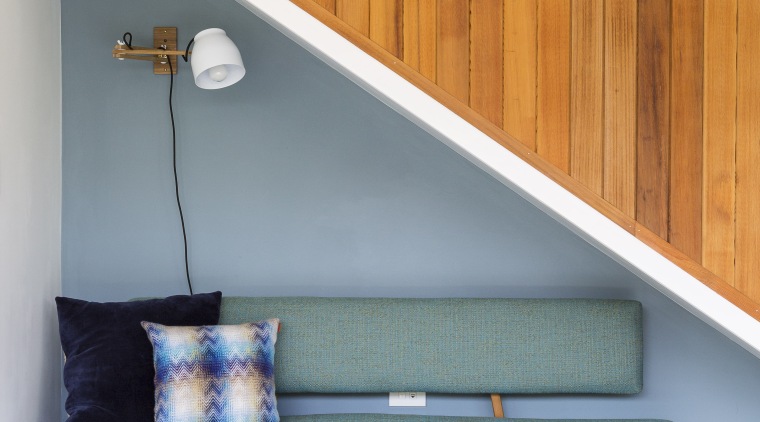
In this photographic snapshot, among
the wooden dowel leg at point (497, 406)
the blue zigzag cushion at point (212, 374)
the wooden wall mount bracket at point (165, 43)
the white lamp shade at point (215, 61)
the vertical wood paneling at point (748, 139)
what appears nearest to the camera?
the vertical wood paneling at point (748, 139)

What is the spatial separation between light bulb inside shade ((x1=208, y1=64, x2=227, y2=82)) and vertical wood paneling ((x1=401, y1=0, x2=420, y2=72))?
0.78 m

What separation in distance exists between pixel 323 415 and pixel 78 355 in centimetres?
78

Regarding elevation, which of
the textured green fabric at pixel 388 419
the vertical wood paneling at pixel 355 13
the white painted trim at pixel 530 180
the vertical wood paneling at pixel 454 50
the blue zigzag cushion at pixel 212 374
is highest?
the vertical wood paneling at pixel 355 13

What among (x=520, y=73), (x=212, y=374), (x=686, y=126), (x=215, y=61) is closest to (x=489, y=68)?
(x=520, y=73)

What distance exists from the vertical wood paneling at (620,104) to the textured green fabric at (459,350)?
69 cm

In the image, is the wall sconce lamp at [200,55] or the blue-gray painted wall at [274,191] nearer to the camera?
the wall sconce lamp at [200,55]

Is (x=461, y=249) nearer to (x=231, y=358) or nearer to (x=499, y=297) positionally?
(x=499, y=297)

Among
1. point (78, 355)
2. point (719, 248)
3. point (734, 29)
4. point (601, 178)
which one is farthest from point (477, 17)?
point (78, 355)

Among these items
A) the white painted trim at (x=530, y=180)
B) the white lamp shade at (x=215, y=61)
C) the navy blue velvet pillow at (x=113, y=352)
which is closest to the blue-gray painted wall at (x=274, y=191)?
Result: the white lamp shade at (x=215, y=61)

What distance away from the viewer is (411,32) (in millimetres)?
1960

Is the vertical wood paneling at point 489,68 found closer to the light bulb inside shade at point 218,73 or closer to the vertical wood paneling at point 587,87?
the vertical wood paneling at point 587,87

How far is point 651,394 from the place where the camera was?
2.71 metres

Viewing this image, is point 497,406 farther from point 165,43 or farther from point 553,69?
point 165,43

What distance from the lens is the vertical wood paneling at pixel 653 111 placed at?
75.6 inches
